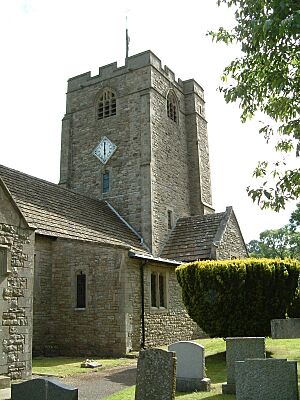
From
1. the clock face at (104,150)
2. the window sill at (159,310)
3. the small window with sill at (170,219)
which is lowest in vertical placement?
the window sill at (159,310)

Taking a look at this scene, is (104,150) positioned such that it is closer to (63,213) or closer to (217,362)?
(63,213)

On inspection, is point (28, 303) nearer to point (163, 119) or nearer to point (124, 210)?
point (124, 210)

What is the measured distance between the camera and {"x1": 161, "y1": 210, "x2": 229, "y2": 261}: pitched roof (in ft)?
71.8

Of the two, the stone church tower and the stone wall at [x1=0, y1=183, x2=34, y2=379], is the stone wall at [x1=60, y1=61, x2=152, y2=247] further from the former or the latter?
the stone wall at [x1=0, y1=183, x2=34, y2=379]

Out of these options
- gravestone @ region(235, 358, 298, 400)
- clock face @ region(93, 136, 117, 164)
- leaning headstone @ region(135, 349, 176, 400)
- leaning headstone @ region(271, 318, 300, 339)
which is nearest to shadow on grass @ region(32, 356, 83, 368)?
leaning headstone @ region(135, 349, 176, 400)

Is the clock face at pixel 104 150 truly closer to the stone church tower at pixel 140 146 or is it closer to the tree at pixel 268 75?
the stone church tower at pixel 140 146

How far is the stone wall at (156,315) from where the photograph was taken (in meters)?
16.1

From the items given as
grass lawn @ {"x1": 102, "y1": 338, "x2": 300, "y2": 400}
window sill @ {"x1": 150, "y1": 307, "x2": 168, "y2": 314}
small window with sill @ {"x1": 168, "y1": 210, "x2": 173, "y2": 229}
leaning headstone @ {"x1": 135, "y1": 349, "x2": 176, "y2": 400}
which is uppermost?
small window with sill @ {"x1": 168, "y1": 210, "x2": 173, "y2": 229}

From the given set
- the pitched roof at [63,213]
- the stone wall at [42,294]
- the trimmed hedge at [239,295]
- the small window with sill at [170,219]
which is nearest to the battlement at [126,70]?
the pitched roof at [63,213]

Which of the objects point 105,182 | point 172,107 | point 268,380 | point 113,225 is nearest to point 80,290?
point 113,225

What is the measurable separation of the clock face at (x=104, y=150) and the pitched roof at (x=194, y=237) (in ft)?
18.2

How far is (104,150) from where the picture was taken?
84.4 ft

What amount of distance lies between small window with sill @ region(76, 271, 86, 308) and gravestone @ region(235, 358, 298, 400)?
11.3 metres

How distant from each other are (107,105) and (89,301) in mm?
14309
